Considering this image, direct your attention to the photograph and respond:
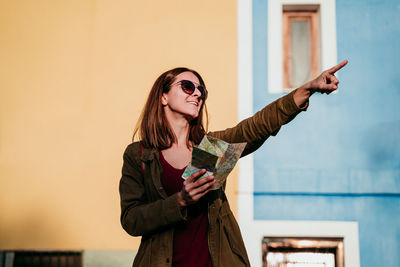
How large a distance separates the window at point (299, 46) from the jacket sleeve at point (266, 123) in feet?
8.84

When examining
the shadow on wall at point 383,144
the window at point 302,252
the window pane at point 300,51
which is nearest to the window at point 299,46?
the window pane at point 300,51

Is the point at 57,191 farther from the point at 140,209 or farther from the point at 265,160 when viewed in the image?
the point at 140,209

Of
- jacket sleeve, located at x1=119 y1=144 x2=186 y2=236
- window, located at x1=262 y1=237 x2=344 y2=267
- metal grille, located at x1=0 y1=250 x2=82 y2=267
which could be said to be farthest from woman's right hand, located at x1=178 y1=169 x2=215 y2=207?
metal grille, located at x1=0 y1=250 x2=82 y2=267

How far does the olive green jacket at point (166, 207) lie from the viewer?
2.25m

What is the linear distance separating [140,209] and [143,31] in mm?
3232

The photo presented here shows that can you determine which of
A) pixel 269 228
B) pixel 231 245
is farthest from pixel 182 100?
pixel 269 228

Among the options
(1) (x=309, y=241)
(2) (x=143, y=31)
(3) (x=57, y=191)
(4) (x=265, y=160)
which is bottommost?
(1) (x=309, y=241)

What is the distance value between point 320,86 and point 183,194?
84 cm

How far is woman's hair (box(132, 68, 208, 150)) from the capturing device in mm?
2594

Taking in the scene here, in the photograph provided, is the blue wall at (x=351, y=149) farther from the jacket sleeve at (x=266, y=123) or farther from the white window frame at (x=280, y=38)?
the jacket sleeve at (x=266, y=123)

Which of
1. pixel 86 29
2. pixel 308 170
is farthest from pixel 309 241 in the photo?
pixel 86 29

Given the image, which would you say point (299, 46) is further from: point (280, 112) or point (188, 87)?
point (280, 112)

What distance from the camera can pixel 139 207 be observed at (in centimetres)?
233

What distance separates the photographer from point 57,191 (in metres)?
4.92
